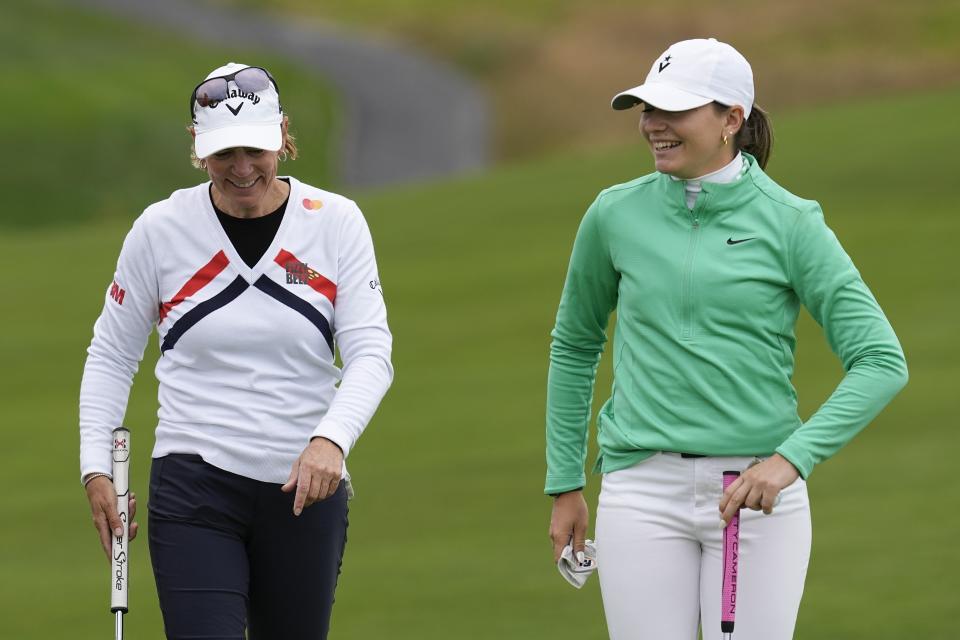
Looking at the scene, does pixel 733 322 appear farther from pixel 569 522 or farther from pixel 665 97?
pixel 569 522

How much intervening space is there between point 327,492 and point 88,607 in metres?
5.93

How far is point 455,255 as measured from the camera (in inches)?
973

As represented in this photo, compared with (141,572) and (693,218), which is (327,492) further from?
(141,572)

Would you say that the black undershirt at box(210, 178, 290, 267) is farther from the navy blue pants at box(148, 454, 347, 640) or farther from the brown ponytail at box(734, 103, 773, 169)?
the brown ponytail at box(734, 103, 773, 169)

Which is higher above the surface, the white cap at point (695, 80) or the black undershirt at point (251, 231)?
the white cap at point (695, 80)

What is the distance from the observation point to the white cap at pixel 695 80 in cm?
475

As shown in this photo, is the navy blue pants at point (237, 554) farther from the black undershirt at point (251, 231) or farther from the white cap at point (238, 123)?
the white cap at point (238, 123)

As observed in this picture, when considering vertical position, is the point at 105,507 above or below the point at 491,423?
below

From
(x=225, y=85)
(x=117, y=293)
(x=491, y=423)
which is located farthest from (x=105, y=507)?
(x=491, y=423)

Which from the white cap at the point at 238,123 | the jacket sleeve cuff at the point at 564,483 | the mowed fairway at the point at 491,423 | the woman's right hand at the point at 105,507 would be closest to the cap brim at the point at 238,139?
the white cap at the point at 238,123

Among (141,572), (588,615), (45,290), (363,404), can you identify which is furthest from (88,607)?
(45,290)

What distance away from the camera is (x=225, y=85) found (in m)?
5.07

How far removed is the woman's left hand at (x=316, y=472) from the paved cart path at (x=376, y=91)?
35.3m

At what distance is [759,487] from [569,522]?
2.55 feet
